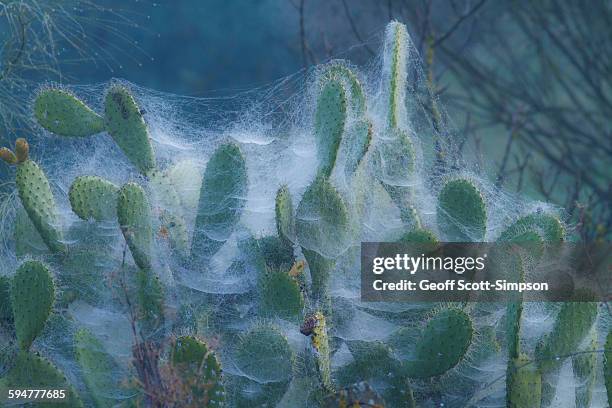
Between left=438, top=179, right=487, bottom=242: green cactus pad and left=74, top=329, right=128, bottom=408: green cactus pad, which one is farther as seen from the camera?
left=438, top=179, right=487, bottom=242: green cactus pad

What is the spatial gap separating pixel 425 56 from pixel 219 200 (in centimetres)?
308

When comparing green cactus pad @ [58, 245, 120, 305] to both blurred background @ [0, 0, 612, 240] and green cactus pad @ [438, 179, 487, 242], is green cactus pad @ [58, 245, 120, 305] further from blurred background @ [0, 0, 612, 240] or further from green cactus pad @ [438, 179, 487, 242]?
green cactus pad @ [438, 179, 487, 242]

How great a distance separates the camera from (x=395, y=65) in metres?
3.52

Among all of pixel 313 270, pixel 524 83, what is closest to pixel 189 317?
pixel 313 270

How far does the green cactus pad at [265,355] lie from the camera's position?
2.94m

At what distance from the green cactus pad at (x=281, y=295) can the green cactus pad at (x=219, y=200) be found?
37 centimetres

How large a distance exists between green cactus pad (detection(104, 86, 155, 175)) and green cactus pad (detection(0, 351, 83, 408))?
919 millimetres

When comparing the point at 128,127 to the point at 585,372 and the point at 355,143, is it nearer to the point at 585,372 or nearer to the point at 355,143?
the point at 355,143

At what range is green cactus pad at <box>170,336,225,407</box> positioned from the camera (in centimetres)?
274

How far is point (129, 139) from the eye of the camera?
3504 millimetres

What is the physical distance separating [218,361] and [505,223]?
144 centimetres

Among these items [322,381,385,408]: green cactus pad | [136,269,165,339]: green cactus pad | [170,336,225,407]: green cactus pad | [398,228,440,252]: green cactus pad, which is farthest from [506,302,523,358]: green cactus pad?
[136,269,165,339]: green cactus pad

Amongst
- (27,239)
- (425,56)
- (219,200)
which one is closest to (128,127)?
(219,200)

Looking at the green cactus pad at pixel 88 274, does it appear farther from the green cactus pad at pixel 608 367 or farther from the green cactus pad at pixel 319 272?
the green cactus pad at pixel 608 367
